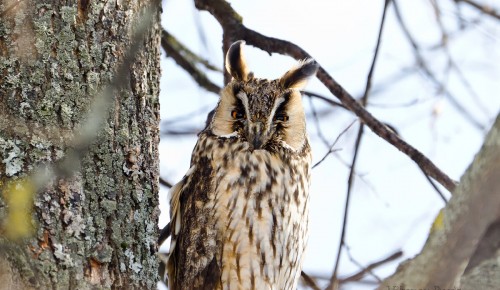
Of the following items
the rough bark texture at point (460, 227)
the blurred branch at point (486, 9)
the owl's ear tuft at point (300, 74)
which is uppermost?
the blurred branch at point (486, 9)

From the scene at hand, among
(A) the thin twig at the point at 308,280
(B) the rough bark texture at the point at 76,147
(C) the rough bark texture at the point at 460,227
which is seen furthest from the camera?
(A) the thin twig at the point at 308,280

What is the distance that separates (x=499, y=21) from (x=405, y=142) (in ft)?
3.46

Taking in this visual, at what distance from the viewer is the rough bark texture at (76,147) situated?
6.14 feet

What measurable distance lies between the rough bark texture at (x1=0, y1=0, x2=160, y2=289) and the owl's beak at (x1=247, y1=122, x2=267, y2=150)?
49cm

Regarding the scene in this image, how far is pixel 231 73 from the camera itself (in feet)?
9.45

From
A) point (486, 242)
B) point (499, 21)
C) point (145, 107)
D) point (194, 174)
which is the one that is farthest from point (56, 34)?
point (499, 21)

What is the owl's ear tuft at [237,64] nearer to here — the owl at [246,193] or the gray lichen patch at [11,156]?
the owl at [246,193]

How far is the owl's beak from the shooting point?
8.77 ft

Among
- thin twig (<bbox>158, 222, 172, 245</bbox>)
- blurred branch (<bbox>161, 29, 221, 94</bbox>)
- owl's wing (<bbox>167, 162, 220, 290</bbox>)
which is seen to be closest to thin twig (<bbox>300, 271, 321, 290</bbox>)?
owl's wing (<bbox>167, 162, 220, 290</bbox>)

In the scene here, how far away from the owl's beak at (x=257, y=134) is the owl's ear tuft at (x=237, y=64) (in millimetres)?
253

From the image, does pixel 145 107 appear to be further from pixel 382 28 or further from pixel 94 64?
pixel 382 28

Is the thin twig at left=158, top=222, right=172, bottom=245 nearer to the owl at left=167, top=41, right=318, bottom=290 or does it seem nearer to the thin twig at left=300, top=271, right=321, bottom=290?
the owl at left=167, top=41, right=318, bottom=290

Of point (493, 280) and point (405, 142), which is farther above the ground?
point (405, 142)

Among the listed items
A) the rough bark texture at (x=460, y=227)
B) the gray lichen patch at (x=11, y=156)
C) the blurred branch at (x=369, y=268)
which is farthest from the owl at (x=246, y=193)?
the rough bark texture at (x=460, y=227)
